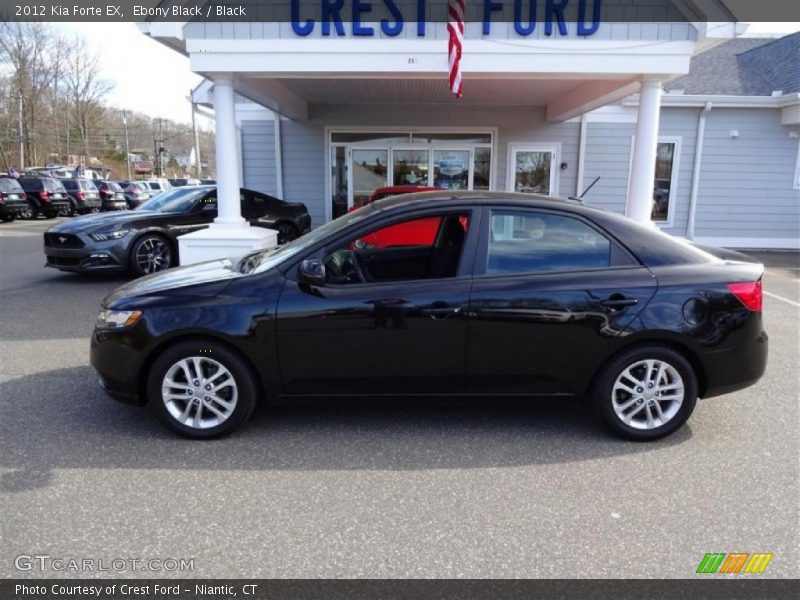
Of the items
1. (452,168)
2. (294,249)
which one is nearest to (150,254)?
(294,249)

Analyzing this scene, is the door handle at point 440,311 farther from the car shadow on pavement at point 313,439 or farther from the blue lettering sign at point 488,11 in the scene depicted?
the blue lettering sign at point 488,11

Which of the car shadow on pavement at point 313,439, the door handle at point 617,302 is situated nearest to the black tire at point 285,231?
the car shadow on pavement at point 313,439

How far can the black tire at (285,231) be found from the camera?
10.9 meters

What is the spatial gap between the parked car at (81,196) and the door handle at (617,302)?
27327 mm

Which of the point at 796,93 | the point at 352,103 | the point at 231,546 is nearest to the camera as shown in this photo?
the point at 231,546

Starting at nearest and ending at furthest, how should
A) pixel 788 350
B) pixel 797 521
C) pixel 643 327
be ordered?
pixel 797 521 → pixel 643 327 → pixel 788 350

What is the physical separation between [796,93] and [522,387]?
12.3 m

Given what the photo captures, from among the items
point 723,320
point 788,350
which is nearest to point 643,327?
point 723,320

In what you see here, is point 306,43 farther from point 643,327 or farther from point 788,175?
point 788,175

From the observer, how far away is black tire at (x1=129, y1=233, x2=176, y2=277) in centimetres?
859

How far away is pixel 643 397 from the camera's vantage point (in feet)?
A: 11.9
